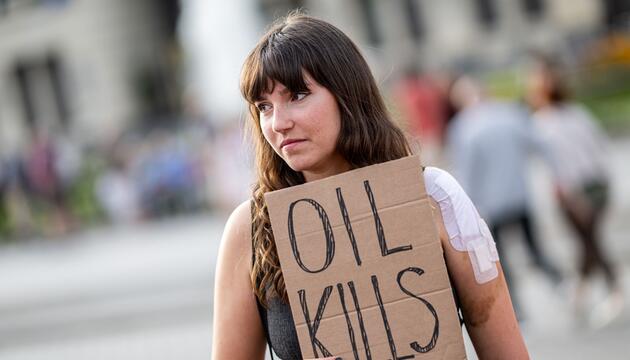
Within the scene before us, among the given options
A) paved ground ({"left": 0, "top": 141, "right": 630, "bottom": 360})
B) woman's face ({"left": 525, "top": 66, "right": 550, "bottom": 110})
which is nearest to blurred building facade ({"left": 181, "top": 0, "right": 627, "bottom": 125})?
paved ground ({"left": 0, "top": 141, "right": 630, "bottom": 360})

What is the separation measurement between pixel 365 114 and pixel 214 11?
14272mm

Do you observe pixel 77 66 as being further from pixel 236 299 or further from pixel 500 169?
pixel 236 299

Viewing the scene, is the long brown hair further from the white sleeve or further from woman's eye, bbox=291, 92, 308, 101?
the white sleeve

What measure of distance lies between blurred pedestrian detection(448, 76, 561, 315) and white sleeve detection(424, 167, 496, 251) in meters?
4.89

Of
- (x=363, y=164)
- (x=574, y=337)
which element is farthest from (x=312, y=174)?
(x=574, y=337)

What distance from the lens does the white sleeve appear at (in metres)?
2.33

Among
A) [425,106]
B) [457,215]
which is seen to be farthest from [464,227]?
[425,106]

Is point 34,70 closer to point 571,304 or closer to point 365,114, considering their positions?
point 571,304

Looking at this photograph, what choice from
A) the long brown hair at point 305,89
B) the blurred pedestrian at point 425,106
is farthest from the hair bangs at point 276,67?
the blurred pedestrian at point 425,106

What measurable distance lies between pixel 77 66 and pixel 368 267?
37200 mm

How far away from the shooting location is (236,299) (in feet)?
7.78

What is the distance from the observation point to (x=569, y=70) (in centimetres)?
2092

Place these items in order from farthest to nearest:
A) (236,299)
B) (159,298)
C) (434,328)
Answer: (159,298) → (236,299) → (434,328)

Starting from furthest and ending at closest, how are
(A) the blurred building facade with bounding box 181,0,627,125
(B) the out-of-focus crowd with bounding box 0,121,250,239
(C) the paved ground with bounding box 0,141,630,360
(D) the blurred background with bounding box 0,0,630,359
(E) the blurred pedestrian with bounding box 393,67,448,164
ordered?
(A) the blurred building facade with bounding box 181,0,627,125 < (B) the out-of-focus crowd with bounding box 0,121,250,239 < (E) the blurred pedestrian with bounding box 393,67,448,164 < (D) the blurred background with bounding box 0,0,630,359 < (C) the paved ground with bounding box 0,141,630,360
